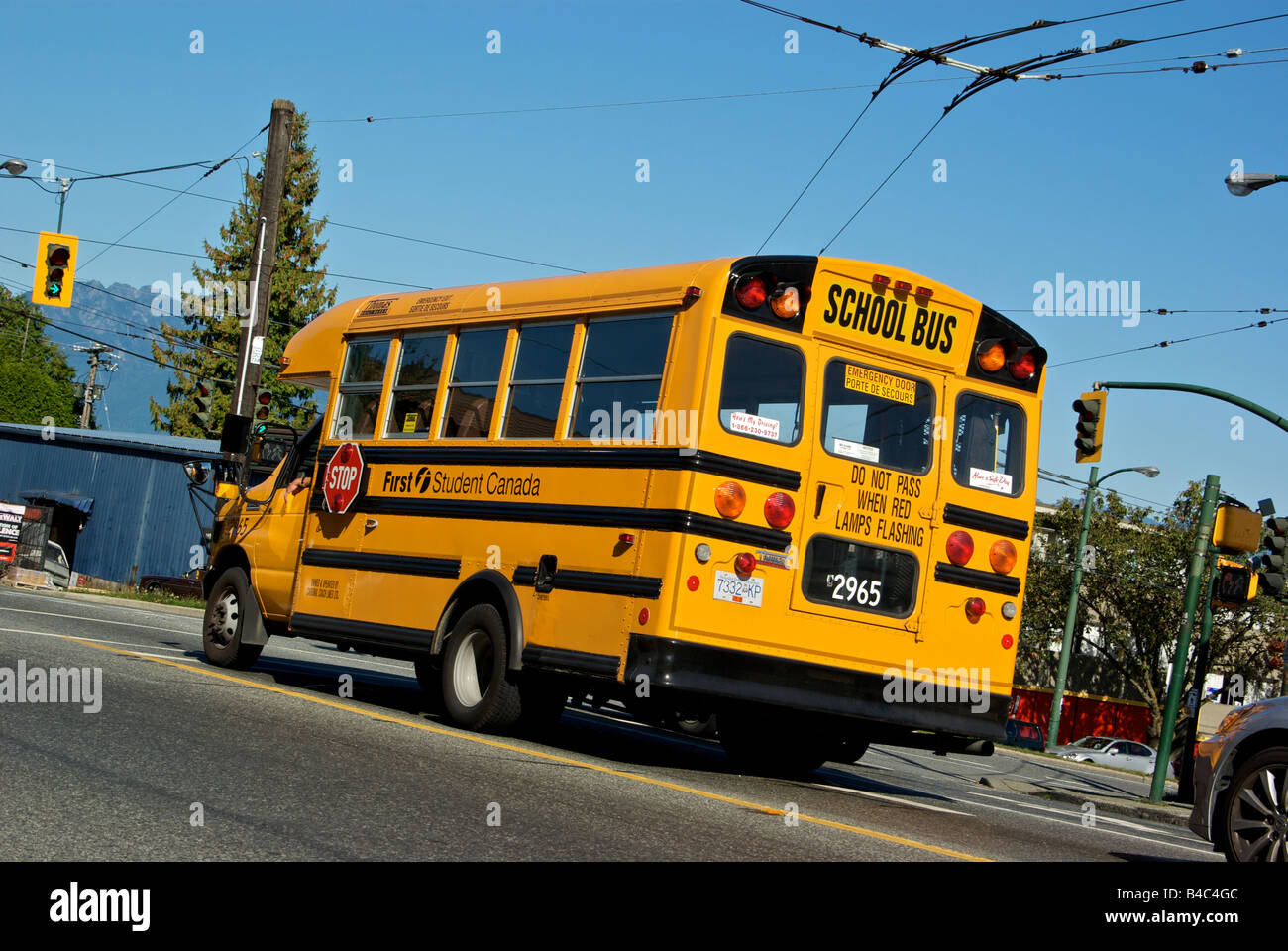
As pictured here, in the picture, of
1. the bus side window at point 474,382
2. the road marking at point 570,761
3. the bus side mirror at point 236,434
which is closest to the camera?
the road marking at point 570,761

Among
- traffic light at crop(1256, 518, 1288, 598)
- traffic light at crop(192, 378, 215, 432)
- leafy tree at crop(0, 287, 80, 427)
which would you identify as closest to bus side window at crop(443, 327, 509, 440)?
traffic light at crop(1256, 518, 1288, 598)

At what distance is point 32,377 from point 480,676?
300 ft

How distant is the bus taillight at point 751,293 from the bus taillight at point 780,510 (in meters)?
1.23

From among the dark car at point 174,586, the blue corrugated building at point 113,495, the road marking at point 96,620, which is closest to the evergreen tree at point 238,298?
the blue corrugated building at point 113,495

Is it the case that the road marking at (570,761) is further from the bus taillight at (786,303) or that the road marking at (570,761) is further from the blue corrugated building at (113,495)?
the blue corrugated building at (113,495)

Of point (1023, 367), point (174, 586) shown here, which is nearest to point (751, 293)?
point (1023, 367)

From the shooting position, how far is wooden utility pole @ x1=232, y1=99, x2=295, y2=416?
22.2 metres

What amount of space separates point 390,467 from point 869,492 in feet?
13.4

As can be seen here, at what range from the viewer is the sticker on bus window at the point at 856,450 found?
919cm

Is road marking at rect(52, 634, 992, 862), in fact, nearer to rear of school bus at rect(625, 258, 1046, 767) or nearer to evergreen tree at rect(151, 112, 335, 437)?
rear of school bus at rect(625, 258, 1046, 767)

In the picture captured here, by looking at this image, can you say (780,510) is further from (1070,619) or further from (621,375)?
(1070,619)

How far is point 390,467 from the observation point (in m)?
11.3
